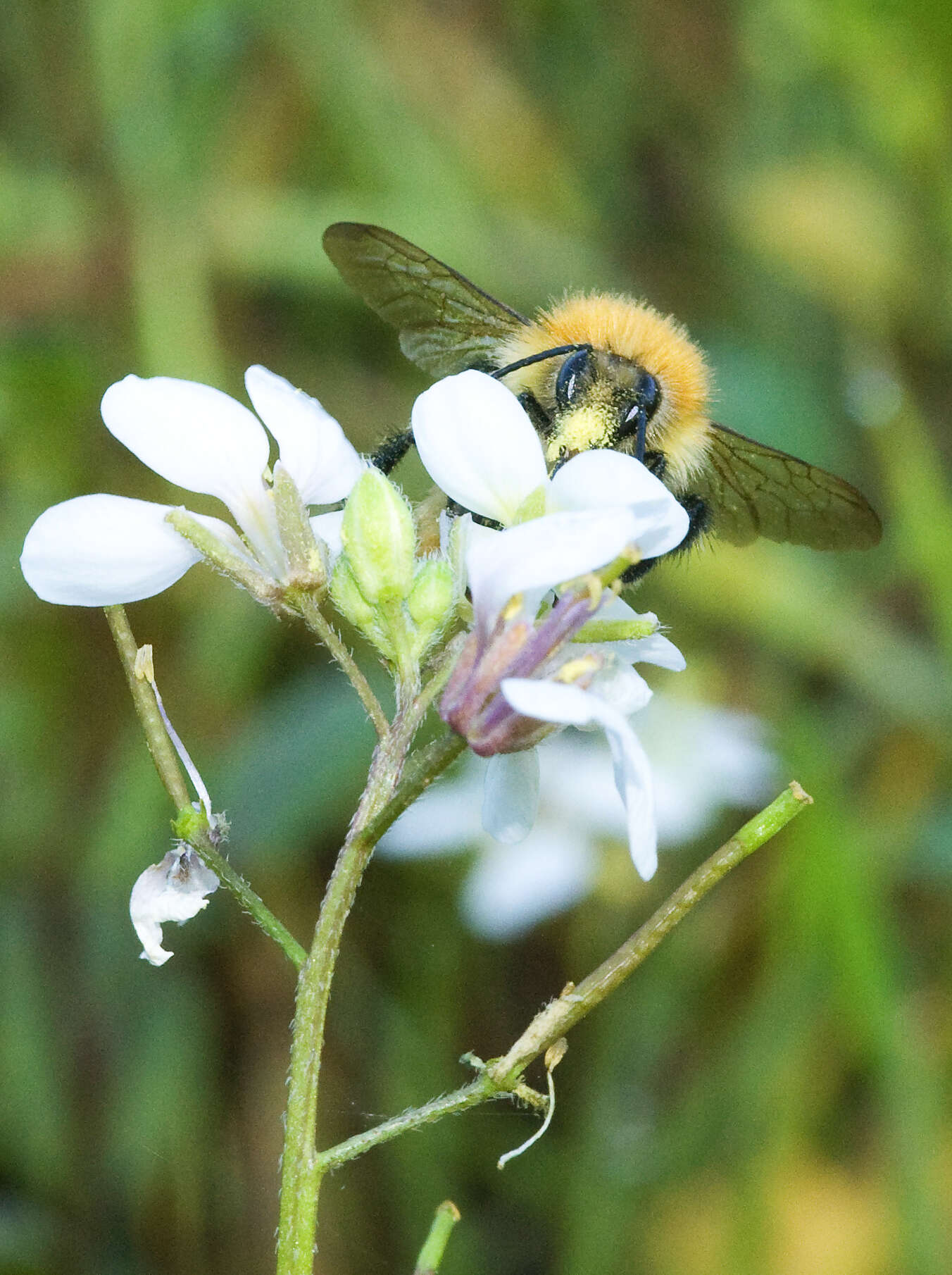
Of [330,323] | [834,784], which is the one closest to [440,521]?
[834,784]

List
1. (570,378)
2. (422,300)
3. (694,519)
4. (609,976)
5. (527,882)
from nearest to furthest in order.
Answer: (609,976) → (570,378) → (694,519) → (422,300) → (527,882)

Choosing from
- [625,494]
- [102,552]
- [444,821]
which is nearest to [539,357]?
[625,494]

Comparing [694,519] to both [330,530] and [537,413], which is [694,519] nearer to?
[537,413]

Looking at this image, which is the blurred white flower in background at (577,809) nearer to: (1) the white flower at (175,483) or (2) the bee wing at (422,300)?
(2) the bee wing at (422,300)

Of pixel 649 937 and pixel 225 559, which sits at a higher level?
pixel 225 559

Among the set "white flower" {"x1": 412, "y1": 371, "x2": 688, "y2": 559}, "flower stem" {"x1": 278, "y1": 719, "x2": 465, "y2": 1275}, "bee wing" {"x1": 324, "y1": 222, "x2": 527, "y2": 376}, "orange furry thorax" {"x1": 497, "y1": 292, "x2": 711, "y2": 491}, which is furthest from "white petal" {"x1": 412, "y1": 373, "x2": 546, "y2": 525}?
"bee wing" {"x1": 324, "y1": 222, "x2": 527, "y2": 376}

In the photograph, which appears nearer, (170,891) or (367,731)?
(170,891)

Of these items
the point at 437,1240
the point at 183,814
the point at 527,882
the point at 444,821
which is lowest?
the point at 527,882

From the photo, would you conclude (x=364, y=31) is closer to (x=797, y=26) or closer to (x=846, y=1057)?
(x=797, y=26)
